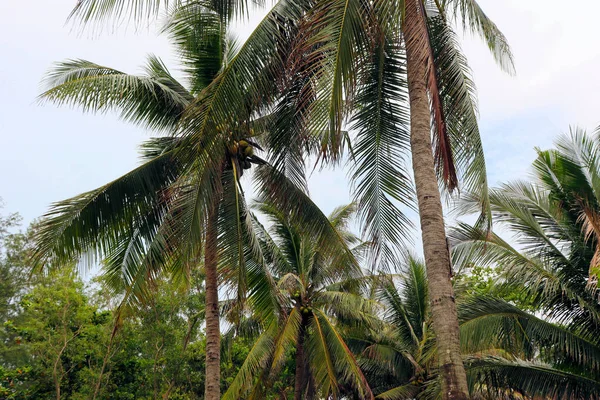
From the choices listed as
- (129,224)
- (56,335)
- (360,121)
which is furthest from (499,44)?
(56,335)

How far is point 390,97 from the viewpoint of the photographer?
8570mm

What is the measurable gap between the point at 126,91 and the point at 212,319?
457cm

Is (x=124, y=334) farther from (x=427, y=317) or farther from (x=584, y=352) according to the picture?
(x=584, y=352)

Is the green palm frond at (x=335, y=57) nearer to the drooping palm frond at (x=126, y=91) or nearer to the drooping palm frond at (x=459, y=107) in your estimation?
the drooping palm frond at (x=459, y=107)

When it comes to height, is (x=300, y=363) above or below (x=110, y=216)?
below

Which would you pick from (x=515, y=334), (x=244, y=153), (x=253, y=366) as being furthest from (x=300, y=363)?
(x=244, y=153)

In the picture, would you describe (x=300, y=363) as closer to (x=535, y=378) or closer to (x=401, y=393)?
(x=401, y=393)

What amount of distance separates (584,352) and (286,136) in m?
6.35

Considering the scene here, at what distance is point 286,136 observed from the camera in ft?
31.3

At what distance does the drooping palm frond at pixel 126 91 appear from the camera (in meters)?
11.0

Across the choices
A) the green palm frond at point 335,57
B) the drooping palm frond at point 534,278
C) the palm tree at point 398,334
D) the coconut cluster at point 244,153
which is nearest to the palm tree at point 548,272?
the drooping palm frond at point 534,278

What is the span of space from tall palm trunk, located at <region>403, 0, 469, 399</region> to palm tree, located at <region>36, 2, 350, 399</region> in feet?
8.45

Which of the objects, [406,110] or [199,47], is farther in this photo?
[199,47]

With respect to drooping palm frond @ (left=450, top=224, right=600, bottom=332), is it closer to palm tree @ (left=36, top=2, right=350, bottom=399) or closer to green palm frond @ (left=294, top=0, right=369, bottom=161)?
palm tree @ (left=36, top=2, right=350, bottom=399)
